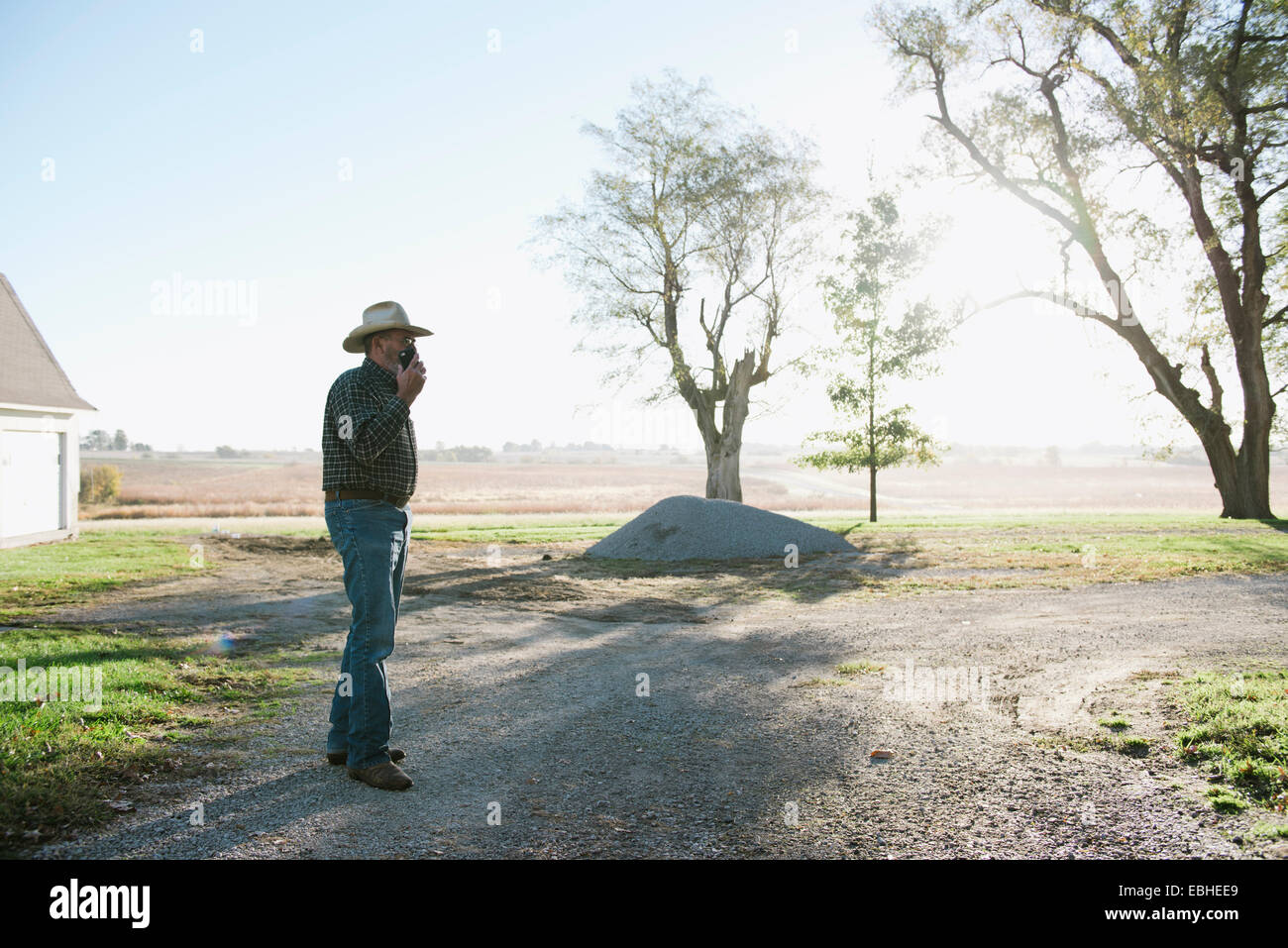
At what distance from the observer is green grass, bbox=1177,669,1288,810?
4238 mm

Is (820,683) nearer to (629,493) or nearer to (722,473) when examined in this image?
Result: (722,473)

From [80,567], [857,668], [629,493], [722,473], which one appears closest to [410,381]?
[857,668]

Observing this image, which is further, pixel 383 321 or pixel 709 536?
pixel 709 536

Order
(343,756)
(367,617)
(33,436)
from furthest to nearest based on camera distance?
1. (33,436)
2. (343,756)
3. (367,617)

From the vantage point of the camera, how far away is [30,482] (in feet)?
60.4

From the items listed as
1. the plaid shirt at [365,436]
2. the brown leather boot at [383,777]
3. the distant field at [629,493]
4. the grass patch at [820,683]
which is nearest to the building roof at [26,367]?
the distant field at [629,493]

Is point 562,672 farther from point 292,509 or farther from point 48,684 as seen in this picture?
point 292,509

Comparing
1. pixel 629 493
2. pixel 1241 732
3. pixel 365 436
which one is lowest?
pixel 629 493

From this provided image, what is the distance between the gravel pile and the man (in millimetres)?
13323

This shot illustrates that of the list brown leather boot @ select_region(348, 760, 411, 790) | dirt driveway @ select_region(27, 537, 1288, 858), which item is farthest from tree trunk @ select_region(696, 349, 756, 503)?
brown leather boot @ select_region(348, 760, 411, 790)

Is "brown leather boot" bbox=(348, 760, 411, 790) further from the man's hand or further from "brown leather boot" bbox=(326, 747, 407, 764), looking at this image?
the man's hand

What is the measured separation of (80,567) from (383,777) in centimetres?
1260

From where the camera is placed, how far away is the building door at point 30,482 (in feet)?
57.9

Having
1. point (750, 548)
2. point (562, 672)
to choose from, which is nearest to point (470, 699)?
point (562, 672)
